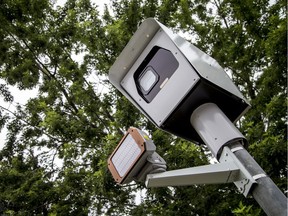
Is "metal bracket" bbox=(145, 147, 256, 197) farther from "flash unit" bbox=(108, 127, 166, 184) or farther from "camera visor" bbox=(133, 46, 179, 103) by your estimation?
"camera visor" bbox=(133, 46, 179, 103)

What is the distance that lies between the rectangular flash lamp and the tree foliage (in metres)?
2.70

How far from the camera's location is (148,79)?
1794mm

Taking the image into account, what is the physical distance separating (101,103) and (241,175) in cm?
508

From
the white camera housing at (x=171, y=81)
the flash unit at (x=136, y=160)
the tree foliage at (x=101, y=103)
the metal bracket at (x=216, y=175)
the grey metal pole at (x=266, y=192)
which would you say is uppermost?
the tree foliage at (x=101, y=103)

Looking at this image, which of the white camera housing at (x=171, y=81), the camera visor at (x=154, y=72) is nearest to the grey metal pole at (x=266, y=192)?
the white camera housing at (x=171, y=81)

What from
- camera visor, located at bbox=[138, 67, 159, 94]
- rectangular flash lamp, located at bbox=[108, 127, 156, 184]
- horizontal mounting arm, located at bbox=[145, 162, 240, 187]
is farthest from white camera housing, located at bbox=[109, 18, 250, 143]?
horizontal mounting arm, located at bbox=[145, 162, 240, 187]

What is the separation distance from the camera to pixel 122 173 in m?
1.59

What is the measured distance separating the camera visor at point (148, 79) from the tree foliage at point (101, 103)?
2.55m

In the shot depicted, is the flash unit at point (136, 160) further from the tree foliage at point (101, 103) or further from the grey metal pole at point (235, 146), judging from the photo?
the tree foliage at point (101, 103)

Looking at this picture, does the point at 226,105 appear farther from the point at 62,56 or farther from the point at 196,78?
the point at 62,56

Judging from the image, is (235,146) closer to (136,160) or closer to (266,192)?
(266,192)

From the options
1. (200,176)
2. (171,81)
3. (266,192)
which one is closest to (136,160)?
(200,176)

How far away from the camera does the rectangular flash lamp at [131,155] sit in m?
1.54

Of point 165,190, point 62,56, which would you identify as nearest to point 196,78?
point 165,190
